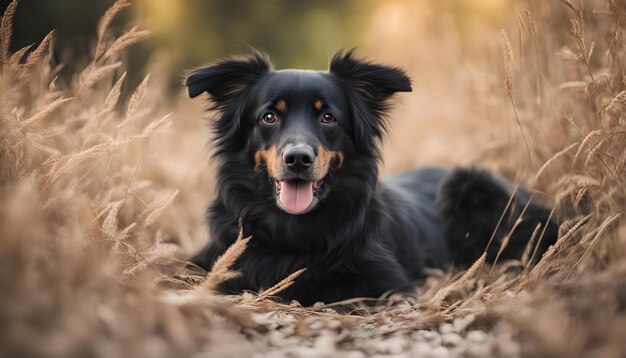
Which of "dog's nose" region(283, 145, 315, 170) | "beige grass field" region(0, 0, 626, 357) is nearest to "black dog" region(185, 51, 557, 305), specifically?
"dog's nose" region(283, 145, 315, 170)

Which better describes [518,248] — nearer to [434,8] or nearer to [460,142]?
[460,142]

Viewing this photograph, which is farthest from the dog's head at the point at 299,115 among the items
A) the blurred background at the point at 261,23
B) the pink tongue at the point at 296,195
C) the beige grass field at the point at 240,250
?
the blurred background at the point at 261,23

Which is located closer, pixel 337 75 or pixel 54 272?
pixel 54 272

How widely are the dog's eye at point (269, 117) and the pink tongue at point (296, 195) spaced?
0.43 m

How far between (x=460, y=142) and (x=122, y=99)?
4481 millimetres

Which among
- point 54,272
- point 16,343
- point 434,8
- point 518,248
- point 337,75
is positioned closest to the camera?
point 16,343

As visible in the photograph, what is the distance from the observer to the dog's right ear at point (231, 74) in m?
3.51

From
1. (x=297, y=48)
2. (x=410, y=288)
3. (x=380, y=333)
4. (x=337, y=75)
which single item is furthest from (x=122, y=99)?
(x=297, y=48)

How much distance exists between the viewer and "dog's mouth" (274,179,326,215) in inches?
125

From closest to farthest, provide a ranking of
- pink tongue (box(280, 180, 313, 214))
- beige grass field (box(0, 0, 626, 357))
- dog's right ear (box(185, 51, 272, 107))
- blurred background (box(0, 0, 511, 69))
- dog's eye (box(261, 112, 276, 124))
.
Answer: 1. beige grass field (box(0, 0, 626, 357))
2. pink tongue (box(280, 180, 313, 214))
3. dog's eye (box(261, 112, 276, 124))
4. dog's right ear (box(185, 51, 272, 107))
5. blurred background (box(0, 0, 511, 69))

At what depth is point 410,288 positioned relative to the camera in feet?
11.3

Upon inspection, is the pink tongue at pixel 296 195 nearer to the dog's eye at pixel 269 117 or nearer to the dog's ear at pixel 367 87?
the dog's eye at pixel 269 117

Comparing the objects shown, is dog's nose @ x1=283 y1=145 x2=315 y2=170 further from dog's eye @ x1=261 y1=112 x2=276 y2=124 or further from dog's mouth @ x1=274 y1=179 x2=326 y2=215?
dog's eye @ x1=261 y1=112 x2=276 y2=124

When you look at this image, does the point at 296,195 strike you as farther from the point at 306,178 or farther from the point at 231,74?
the point at 231,74
